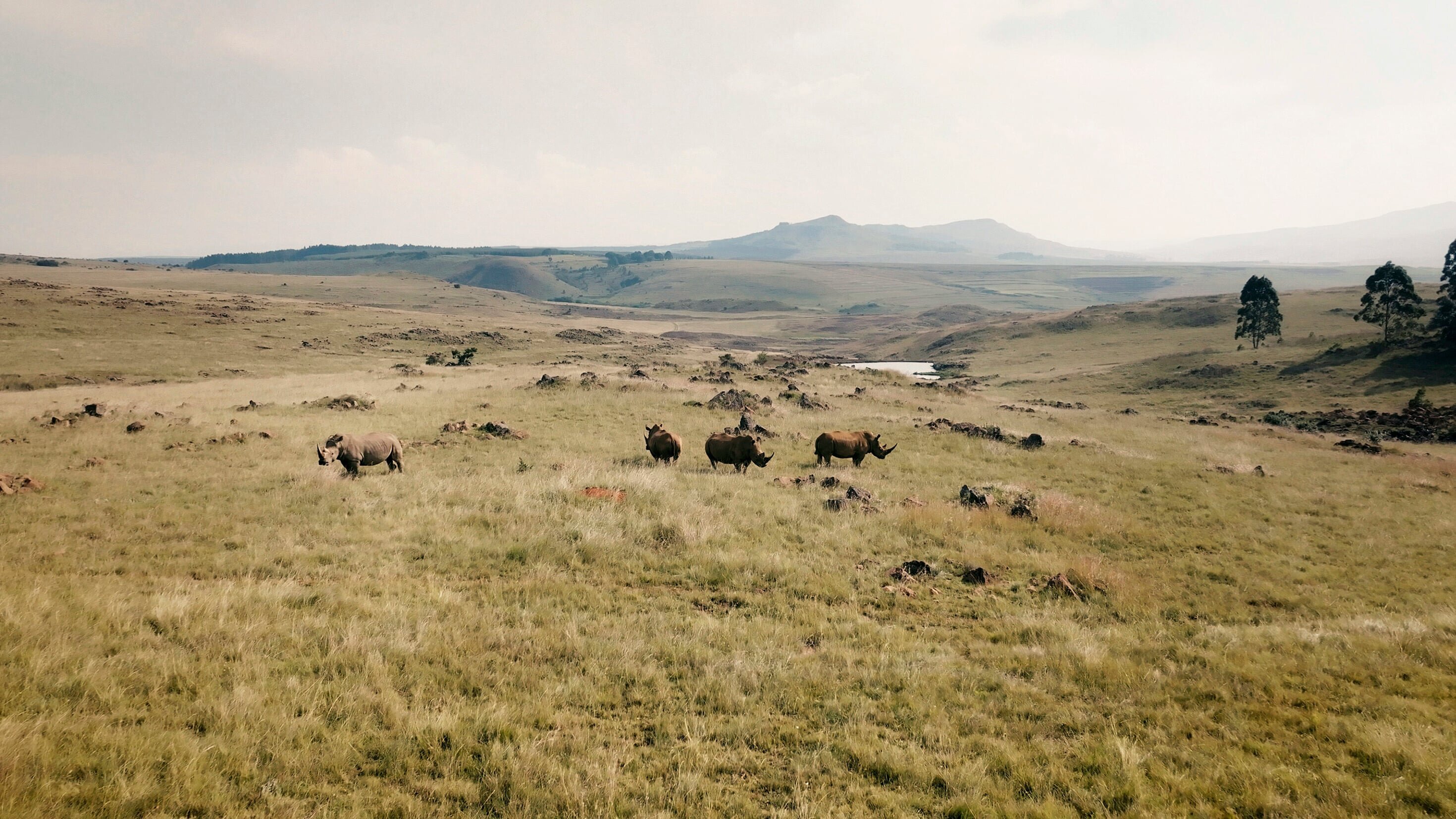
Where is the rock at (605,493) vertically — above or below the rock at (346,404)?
below

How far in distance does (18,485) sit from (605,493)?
1345 centimetres

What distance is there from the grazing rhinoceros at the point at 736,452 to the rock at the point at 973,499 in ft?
19.8

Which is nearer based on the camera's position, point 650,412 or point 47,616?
point 47,616

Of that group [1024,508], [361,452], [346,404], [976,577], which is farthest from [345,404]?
[1024,508]

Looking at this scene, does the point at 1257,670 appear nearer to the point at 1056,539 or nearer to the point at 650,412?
the point at 1056,539

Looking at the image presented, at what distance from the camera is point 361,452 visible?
1719 centimetres

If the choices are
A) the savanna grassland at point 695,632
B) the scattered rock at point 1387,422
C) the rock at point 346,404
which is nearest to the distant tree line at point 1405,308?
the scattered rock at point 1387,422

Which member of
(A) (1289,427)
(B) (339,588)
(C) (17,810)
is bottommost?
(A) (1289,427)

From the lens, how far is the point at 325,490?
1489 cm

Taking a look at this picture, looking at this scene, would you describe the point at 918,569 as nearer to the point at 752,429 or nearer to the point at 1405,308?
the point at 752,429

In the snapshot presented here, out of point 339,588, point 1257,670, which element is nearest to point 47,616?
point 339,588

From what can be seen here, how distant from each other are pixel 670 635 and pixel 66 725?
20.0 ft

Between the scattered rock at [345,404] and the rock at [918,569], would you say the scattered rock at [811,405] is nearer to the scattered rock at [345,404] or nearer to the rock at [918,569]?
the scattered rock at [345,404]

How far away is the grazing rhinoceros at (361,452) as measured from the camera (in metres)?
16.9
